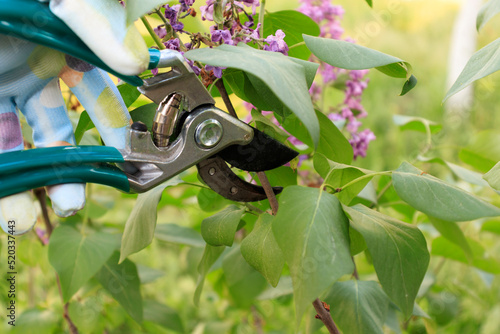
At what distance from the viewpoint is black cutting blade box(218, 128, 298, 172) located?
34 centimetres

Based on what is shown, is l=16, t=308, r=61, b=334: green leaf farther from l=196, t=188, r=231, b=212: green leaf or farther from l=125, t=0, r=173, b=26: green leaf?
l=125, t=0, r=173, b=26: green leaf

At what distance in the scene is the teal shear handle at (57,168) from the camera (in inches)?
11.6

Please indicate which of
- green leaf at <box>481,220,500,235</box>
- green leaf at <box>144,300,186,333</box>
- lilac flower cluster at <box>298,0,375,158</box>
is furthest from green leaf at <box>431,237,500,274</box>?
green leaf at <box>144,300,186,333</box>

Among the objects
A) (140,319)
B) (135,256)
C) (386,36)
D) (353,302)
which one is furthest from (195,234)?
(386,36)

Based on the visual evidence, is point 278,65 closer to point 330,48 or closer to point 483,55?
point 330,48

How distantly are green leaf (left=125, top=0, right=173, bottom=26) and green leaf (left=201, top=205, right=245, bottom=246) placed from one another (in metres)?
0.19

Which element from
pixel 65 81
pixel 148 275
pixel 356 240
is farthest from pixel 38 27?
pixel 148 275

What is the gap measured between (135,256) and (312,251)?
1.01 meters

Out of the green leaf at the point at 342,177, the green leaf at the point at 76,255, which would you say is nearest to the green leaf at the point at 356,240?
the green leaf at the point at 342,177

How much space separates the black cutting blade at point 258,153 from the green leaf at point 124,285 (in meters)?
0.27

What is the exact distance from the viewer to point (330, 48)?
34 centimetres

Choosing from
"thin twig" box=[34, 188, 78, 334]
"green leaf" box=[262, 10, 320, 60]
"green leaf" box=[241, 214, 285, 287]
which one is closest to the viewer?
"green leaf" box=[241, 214, 285, 287]

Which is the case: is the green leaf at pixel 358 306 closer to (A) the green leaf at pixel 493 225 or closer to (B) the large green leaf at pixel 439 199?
(B) the large green leaf at pixel 439 199

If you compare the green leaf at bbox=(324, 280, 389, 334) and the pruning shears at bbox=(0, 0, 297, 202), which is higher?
the pruning shears at bbox=(0, 0, 297, 202)
